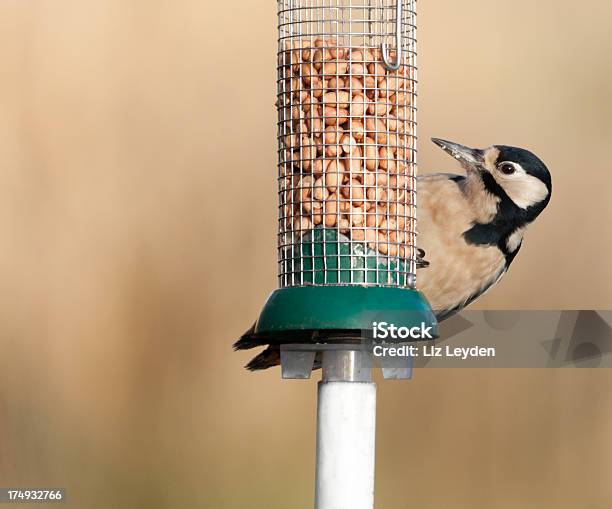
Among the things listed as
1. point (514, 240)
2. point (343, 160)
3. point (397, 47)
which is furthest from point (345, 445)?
point (514, 240)

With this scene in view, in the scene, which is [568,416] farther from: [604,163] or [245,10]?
[245,10]

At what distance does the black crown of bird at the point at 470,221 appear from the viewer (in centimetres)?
715

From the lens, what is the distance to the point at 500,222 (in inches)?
285

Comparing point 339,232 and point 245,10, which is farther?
point 245,10

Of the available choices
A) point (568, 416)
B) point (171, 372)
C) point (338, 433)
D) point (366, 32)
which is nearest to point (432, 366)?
point (568, 416)

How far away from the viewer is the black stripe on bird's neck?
716cm

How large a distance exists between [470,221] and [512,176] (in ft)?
1.06

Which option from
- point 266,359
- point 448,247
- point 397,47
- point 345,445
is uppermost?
point 397,47

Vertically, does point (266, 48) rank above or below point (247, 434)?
above

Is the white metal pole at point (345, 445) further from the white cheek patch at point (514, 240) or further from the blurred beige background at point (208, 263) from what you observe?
the blurred beige background at point (208, 263)

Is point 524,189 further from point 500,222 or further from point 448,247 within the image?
point 448,247

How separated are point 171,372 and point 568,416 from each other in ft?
7.28

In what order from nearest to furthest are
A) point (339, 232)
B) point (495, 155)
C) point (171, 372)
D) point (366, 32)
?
point (339, 232) < point (366, 32) < point (495, 155) < point (171, 372)

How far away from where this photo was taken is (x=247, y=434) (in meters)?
8.65
